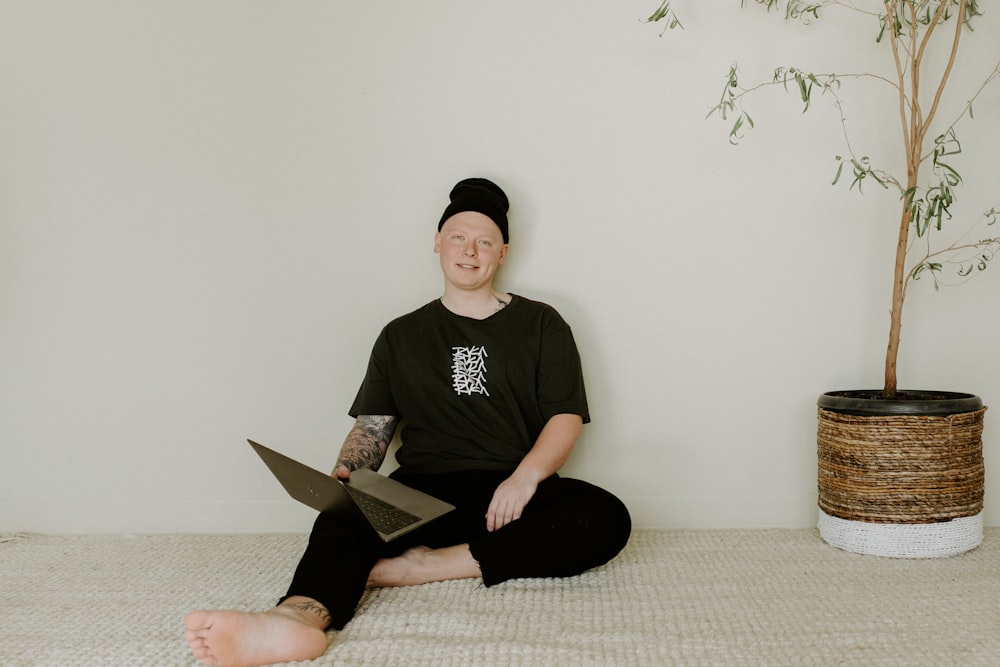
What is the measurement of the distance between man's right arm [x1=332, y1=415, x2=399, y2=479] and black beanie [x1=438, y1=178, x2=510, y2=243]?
449 millimetres

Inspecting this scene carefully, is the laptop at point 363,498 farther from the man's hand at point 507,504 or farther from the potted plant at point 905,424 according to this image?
the potted plant at point 905,424

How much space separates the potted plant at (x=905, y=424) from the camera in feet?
5.53

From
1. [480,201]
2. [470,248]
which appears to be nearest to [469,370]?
[470,248]

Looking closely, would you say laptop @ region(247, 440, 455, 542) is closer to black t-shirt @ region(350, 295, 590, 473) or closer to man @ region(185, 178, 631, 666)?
man @ region(185, 178, 631, 666)

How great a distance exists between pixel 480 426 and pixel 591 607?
19.5 inches

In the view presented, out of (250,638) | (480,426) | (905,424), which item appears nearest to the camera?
(250,638)

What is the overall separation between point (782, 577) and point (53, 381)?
1708 millimetres

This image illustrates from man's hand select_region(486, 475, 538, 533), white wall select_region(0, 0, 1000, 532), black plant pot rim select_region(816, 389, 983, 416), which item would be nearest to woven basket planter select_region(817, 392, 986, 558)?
black plant pot rim select_region(816, 389, 983, 416)

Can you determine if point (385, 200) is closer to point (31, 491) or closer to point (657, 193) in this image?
point (657, 193)

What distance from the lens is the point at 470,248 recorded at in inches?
71.4

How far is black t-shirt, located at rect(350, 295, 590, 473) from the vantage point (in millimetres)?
1793

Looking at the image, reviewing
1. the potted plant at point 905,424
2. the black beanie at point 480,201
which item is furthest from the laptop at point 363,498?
the potted plant at point 905,424

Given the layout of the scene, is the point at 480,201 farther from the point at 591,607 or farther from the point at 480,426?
the point at 591,607

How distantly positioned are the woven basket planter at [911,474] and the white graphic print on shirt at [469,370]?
0.75 meters
